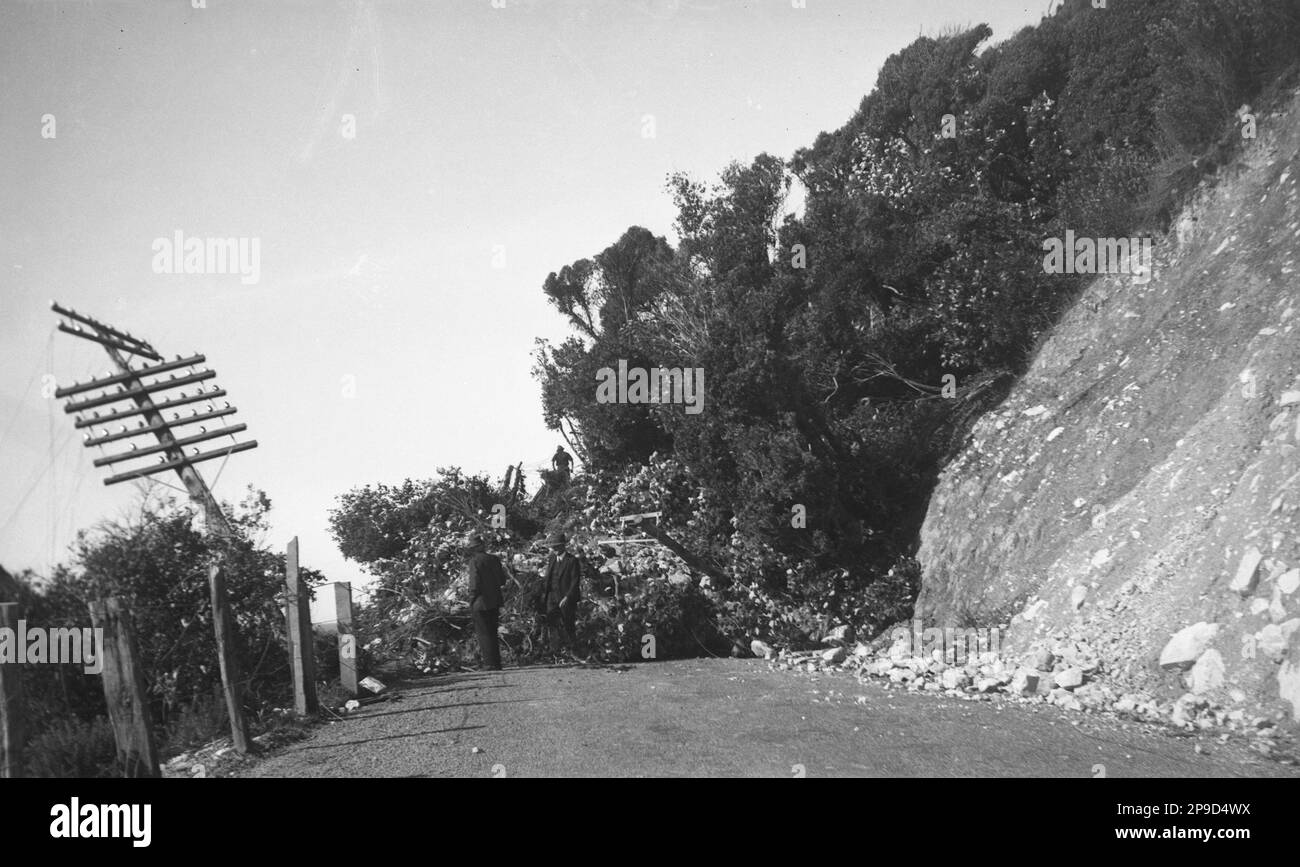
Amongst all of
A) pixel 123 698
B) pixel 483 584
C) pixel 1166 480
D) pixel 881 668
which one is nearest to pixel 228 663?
pixel 123 698

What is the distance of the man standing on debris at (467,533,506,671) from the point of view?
1302 centimetres

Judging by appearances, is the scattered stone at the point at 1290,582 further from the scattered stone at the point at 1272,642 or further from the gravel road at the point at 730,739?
the gravel road at the point at 730,739

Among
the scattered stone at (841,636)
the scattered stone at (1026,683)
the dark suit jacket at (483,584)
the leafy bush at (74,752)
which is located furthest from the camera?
the scattered stone at (841,636)

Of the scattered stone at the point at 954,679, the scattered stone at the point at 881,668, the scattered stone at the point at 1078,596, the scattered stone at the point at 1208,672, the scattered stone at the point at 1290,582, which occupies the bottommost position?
the scattered stone at the point at 881,668

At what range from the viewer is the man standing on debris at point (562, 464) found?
69.9ft

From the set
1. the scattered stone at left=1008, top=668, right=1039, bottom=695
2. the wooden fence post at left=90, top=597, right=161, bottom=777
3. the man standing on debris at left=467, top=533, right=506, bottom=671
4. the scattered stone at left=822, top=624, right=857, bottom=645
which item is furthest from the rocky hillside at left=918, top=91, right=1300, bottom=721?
the wooden fence post at left=90, top=597, right=161, bottom=777

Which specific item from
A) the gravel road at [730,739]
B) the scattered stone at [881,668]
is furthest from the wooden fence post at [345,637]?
the scattered stone at [881,668]

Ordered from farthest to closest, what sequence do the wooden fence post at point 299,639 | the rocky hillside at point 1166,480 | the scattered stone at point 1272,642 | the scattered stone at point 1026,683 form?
1. the scattered stone at point 1026,683
2. the wooden fence post at point 299,639
3. the rocky hillside at point 1166,480
4. the scattered stone at point 1272,642

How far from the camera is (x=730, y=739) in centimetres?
820

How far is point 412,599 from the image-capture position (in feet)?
49.8

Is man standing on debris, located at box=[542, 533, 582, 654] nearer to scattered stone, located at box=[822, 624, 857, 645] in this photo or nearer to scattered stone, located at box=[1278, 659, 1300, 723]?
scattered stone, located at box=[822, 624, 857, 645]

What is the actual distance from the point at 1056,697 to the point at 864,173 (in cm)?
1512
